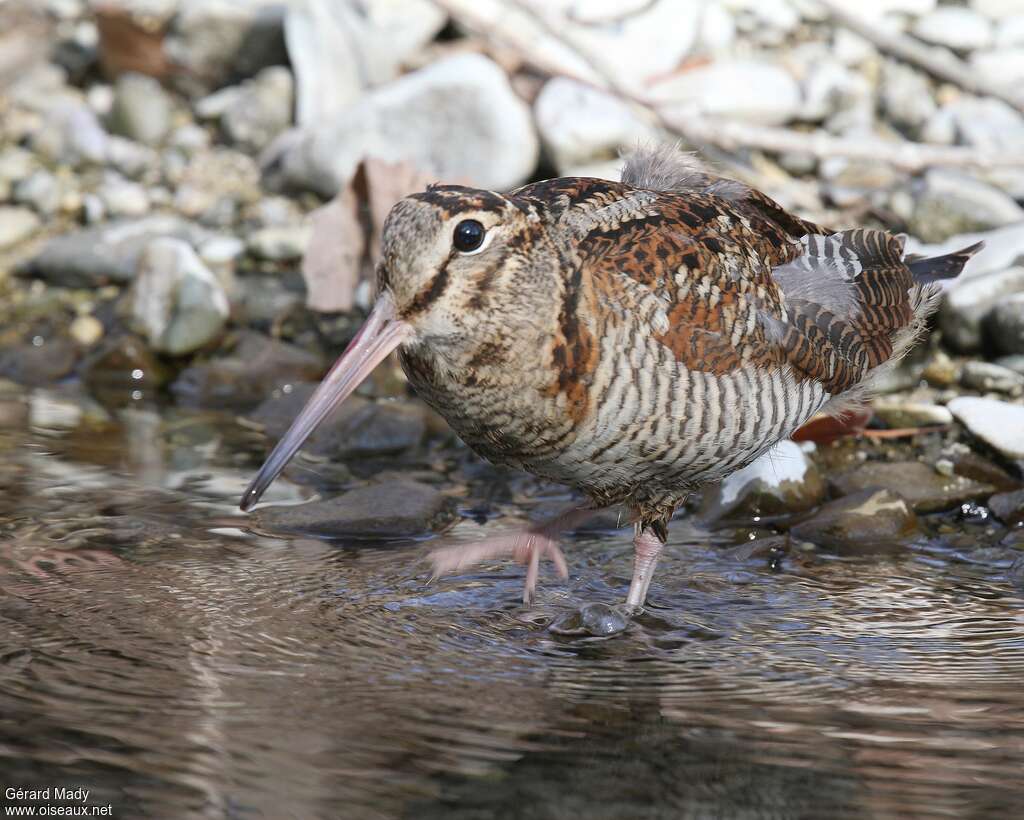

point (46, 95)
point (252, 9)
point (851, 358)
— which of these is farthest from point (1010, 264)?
point (46, 95)

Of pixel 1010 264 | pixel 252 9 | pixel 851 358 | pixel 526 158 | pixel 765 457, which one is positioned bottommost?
pixel 765 457

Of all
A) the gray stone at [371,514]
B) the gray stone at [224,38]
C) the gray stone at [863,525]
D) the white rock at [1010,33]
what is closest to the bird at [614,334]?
the gray stone at [863,525]

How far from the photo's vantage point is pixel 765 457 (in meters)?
5.53

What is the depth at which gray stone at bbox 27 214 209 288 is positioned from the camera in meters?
7.69

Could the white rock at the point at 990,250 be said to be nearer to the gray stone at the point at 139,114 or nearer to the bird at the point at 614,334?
the bird at the point at 614,334

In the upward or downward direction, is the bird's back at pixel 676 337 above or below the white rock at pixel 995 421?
above

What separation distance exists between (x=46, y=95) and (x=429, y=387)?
598 centimetres

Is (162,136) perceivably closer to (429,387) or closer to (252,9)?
(252,9)

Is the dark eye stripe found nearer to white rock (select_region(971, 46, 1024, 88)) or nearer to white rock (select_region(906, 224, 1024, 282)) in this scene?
white rock (select_region(906, 224, 1024, 282))

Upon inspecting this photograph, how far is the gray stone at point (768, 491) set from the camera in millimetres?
5391

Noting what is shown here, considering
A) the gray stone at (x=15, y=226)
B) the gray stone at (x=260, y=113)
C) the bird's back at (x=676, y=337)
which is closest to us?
the bird's back at (x=676, y=337)

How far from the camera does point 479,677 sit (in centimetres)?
383

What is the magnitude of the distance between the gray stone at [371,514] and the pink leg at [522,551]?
0.59 m

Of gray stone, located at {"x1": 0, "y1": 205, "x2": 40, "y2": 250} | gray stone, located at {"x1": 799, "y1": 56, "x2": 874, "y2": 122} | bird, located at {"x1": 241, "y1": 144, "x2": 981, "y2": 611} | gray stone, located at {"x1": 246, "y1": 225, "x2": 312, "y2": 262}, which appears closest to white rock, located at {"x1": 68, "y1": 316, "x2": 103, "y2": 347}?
gray stone, located at {"x1": 0, "y1": 205, "x2": 40, "y2": 250}
